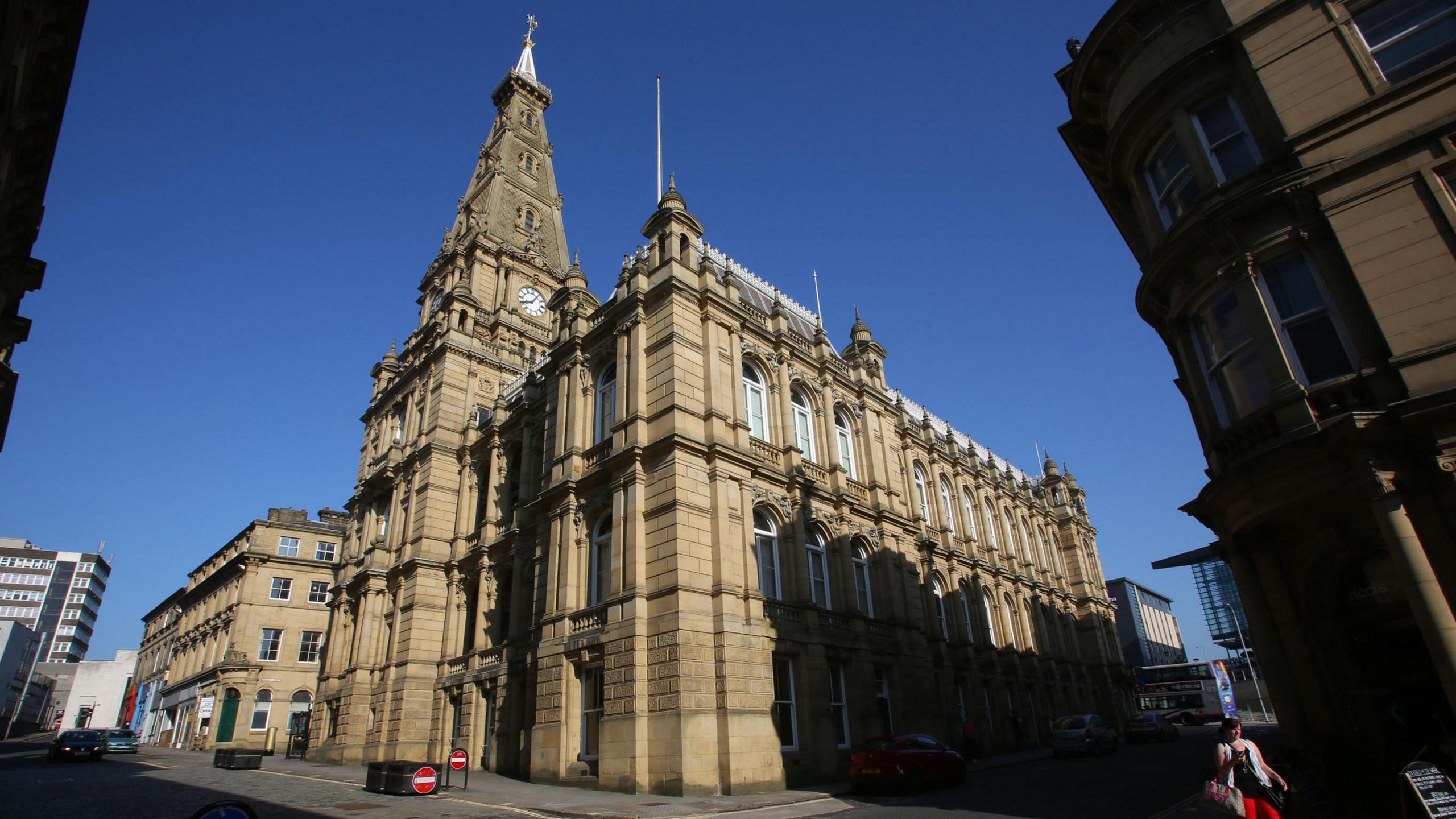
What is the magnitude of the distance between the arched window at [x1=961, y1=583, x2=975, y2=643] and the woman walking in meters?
25.1

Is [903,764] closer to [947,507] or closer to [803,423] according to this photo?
[803,423]

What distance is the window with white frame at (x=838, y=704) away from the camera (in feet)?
71.3

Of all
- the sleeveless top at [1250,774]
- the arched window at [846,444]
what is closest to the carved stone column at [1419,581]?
the sleeveless top at [1250,774]

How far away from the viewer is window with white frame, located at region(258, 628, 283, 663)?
161 ft

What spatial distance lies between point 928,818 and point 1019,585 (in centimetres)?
2956

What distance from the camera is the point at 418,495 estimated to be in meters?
33.7

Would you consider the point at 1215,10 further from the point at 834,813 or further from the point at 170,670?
the point at 170,670

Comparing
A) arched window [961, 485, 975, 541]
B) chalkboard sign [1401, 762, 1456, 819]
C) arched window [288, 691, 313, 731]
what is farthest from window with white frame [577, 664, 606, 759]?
arched window [288, 691, 313, 731]

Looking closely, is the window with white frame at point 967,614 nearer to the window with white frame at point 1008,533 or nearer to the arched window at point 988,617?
the arched window at point 988,617

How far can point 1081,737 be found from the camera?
87.7 ft

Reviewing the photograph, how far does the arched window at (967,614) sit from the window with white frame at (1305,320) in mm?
23801

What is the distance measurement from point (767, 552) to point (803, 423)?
5822 mm

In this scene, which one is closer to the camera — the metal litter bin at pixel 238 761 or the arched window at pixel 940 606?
the metal litter bin at pixel 238 761

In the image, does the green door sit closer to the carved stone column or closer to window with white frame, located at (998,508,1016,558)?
window with white frame, located at (998,508,1016,558)
